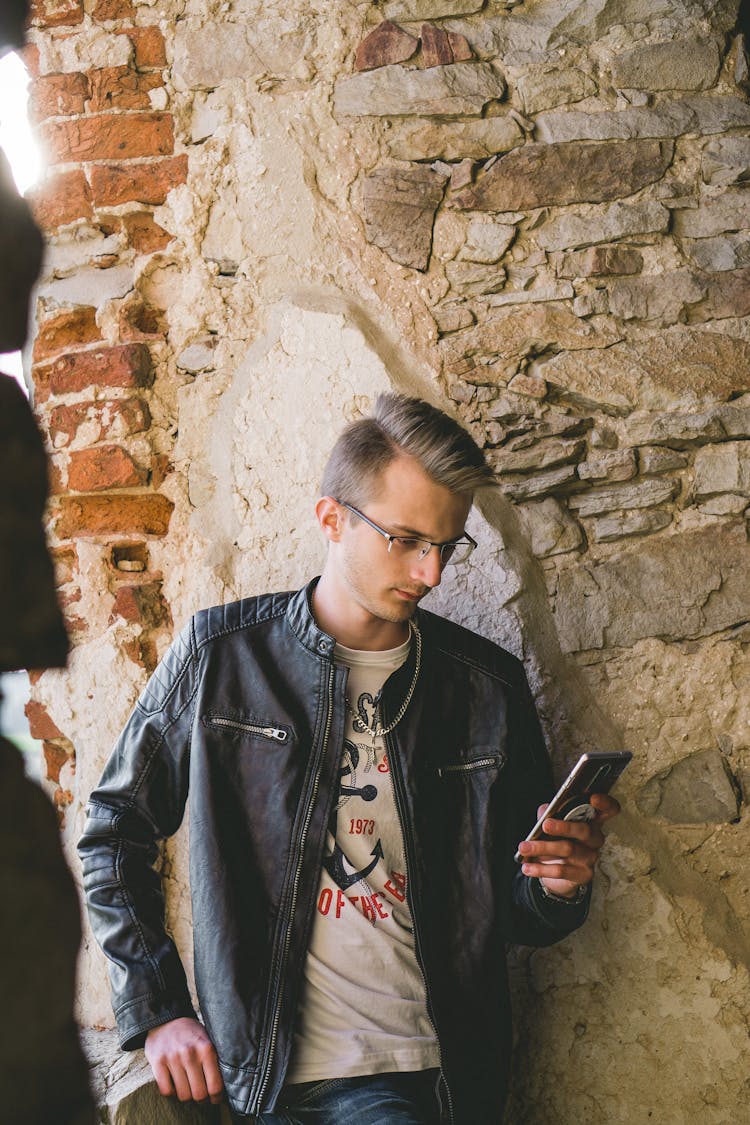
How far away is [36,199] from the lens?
8.02 ft

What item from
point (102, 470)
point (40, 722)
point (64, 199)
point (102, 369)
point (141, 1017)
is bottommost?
point (141, 1017)

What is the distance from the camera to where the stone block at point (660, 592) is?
7.14ft

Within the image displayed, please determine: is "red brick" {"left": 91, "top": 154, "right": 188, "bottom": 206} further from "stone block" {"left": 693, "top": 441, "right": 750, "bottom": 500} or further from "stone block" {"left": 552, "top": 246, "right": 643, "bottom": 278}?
"stone block" {"left": 693, "top": 441, "right": 750, "bottom": 500}

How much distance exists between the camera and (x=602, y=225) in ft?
7.35

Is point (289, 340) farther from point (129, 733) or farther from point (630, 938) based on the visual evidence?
point (630, 938)

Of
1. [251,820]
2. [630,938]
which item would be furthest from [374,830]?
[630,938]

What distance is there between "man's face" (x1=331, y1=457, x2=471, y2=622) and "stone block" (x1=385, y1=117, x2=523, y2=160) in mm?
895

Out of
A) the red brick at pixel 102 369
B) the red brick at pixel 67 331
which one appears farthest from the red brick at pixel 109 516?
the red brick at pixel 67 331

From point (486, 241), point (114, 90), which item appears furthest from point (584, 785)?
point (114, 90)

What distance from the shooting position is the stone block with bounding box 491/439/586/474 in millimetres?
2238

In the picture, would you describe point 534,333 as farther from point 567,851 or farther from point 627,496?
point 567,851

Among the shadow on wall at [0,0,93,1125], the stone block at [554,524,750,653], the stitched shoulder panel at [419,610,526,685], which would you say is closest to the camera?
the shadow on wall at [0,0,93,1125]

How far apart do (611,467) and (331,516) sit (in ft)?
2.33

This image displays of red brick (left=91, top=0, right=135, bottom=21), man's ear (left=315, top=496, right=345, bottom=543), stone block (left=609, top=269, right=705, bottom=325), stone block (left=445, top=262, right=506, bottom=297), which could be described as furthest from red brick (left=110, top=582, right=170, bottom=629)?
red brick (left=91, top=0, right=135, bottom=21)
